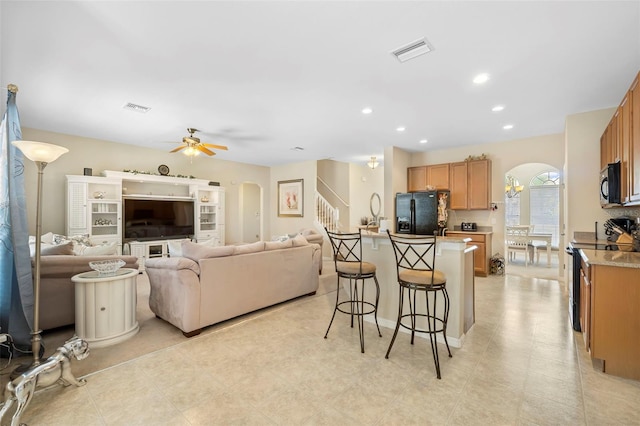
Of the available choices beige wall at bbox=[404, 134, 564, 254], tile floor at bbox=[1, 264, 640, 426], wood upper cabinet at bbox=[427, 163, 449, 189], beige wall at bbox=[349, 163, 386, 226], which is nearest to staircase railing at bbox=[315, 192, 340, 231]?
beige wall at bbox=[349, 163, 386, 226]

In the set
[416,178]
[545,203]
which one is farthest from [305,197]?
[545,203]

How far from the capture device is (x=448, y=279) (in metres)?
2.86

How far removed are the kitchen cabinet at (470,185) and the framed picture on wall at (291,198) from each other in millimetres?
4117

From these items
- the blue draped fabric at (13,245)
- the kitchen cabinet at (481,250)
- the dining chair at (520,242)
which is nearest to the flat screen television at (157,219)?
the blue draped fabric at (13,245)

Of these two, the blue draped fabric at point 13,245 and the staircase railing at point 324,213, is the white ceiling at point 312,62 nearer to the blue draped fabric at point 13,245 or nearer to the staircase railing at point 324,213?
the blue draped fabric at point 13,245

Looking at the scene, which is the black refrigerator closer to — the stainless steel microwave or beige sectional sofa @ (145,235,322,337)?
the stainless steel microwave

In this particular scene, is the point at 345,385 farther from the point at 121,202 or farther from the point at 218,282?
the point at 121,202

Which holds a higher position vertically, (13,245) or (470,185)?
(470,185)

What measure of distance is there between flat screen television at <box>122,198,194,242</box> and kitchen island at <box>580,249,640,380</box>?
7270 mm

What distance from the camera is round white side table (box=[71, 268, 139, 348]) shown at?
9.23 feet

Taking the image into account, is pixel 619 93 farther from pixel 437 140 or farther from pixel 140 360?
pixel 140 360

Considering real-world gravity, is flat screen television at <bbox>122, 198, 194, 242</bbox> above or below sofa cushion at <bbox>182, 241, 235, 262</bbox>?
above

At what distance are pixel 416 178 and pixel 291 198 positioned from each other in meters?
3.75

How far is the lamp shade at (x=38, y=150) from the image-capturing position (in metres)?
2.23
